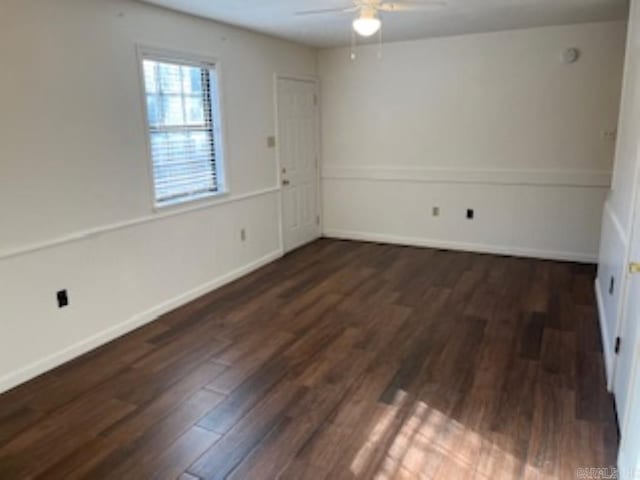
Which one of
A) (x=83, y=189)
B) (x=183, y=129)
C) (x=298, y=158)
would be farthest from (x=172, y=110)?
(x=298, y=158)

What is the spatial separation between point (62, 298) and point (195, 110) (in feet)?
6.37

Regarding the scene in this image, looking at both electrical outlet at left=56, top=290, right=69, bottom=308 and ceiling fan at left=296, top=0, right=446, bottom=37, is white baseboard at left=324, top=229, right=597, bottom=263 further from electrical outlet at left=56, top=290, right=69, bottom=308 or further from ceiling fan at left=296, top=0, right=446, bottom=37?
electrical outlet at left=56, top=290, right=69, bottom=308

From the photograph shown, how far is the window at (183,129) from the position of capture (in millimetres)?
3732

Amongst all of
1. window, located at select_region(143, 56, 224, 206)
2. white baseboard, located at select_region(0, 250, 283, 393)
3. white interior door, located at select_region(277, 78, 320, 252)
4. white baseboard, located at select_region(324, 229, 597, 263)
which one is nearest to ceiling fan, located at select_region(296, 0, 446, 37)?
window, located at select_region(143, 56, 224, 206)

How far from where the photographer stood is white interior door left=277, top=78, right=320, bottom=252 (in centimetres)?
536

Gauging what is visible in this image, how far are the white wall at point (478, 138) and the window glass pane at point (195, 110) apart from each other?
2.20 metres

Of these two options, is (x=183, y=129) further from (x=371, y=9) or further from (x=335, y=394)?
(x=335, y=394)

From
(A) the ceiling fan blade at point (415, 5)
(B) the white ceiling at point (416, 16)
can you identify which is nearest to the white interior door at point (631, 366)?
(A) the ceiling fan blade at point (415, 5)

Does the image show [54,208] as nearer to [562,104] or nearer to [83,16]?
[83,16]

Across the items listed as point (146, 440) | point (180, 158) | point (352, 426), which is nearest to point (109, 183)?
point (180, 158)

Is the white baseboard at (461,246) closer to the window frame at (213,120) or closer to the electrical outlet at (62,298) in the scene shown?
the window frame at (213,120)

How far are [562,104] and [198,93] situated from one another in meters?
3.60

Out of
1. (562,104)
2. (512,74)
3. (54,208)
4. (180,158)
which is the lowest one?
(54,208)

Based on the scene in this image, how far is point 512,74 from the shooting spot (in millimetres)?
4930
